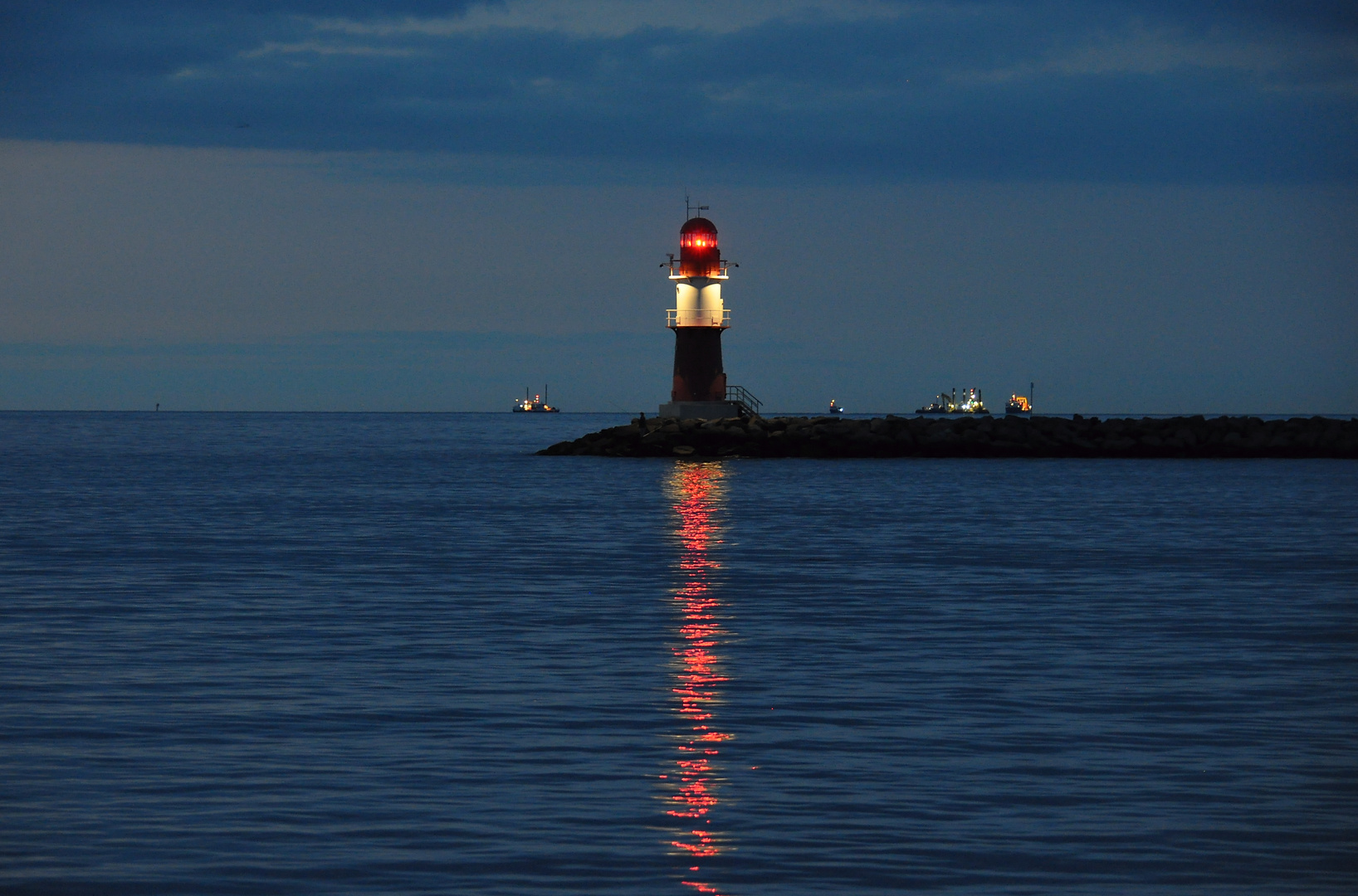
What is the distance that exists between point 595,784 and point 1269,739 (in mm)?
5059

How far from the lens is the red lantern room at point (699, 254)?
6806cm

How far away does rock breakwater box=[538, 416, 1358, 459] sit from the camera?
72875 millimetres

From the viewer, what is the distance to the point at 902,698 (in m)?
14.1

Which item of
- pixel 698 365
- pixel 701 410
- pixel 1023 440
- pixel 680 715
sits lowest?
pixel 680 715

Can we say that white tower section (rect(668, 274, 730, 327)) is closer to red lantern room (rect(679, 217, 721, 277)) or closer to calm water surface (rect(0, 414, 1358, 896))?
red lantern room (rect(679, 217, 721, 277))

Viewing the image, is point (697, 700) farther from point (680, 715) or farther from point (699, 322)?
point (699, 322)

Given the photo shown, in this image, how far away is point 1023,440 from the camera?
73812 millimetres

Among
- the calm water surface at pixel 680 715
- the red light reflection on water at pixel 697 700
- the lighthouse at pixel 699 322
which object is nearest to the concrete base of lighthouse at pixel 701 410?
the lighthouse at pixel 699 322

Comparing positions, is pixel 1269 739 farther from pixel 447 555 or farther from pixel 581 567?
pixel 447 555

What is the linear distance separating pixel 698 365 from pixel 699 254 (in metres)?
4.44

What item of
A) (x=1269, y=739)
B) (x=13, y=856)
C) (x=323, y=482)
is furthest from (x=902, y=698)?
(x=323, y=482)

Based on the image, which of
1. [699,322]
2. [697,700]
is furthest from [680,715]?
[699,322]

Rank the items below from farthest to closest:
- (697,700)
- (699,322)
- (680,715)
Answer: (699,322) < (697,700) < (680,715)

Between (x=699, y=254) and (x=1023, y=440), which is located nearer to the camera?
(x=699, y=254)
